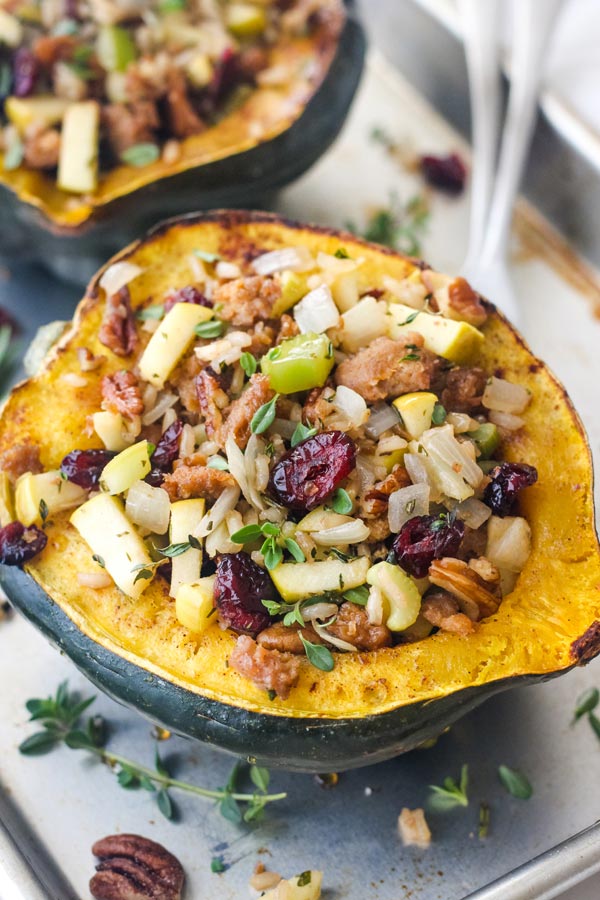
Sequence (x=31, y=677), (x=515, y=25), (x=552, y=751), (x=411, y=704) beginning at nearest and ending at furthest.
→ (x=411, y=704) → (x=552, y=751) → (x=31, y=677) → (x=515, y=25)

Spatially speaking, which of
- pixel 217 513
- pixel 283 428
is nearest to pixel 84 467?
pixel 217 513

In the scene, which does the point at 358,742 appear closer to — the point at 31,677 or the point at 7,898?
the point at 7,898

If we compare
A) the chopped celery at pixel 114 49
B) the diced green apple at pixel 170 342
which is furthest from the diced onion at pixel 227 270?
the chopped celery at pixel 114 49

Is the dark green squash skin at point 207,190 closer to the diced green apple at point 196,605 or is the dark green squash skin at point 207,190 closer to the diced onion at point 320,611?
the diced green apple at point 196,605

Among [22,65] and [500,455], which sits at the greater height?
[500,455]

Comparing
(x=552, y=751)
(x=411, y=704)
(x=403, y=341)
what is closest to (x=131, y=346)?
(x=403, y=341)

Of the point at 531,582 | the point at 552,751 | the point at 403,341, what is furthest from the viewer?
the point at 552,751

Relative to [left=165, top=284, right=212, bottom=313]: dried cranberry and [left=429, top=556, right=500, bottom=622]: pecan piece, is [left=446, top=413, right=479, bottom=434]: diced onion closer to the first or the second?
[left=429, top=556, right=500, bottom=622]: pecan piece
